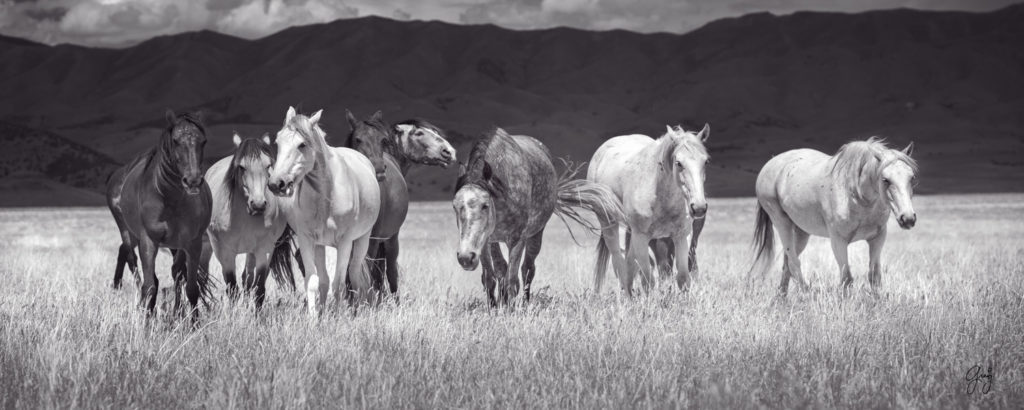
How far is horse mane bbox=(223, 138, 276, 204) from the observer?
24.9 feet

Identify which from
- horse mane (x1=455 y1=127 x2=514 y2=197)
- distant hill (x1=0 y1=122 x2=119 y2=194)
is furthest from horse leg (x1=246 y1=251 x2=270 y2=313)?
distant hill (x1=0 y1=122 x2=119 y2=194)

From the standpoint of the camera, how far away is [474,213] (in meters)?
7.23

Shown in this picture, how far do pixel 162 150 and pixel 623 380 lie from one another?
3876 millimetres

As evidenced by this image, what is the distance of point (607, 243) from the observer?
30.9ft

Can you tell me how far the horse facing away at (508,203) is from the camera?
286 inches

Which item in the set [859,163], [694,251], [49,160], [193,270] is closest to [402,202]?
[193,270]

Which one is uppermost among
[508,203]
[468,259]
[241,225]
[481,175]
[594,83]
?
[594,83]

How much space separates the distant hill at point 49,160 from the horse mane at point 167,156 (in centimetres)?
4664

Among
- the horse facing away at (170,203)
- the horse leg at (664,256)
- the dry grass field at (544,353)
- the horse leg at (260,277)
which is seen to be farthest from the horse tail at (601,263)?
the horse facing away at (170,203)

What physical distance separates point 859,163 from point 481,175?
3560 millimetres

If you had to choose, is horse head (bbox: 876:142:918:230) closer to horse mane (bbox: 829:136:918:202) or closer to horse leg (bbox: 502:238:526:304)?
horse mane (bbox: 829:136:918:202)

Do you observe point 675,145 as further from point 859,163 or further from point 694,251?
point 694,251

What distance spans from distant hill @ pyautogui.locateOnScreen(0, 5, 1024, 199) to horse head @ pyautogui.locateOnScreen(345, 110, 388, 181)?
4232 centimetres

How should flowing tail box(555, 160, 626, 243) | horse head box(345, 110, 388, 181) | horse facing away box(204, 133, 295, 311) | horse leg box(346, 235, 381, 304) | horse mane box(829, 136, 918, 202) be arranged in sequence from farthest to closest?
flowing tail box(555, 160, 626, 243) → horse head box(345, 110, 388, 181) → horse mane box(829, 136, 918, 202) → horse leg box(346, 235, 381, 304) → horse facing away box(204, 133, 295, 311)
